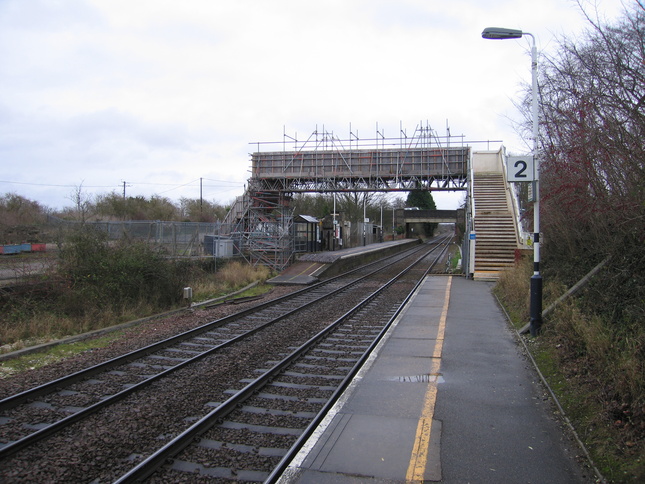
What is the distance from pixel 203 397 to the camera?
6.95 metres

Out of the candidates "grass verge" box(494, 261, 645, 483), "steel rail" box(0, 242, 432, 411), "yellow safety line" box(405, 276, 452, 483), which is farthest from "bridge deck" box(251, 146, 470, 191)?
"yellow safety line" box(405, 276, 452, 483)

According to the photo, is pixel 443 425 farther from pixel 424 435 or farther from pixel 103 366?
pixel 103 366

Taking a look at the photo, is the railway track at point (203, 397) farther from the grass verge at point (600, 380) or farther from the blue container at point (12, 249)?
the blue container at point (12, 249)

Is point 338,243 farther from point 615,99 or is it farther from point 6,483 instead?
point 6,483

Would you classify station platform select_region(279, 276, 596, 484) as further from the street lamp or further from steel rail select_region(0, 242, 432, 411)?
steel rail select_region(0, 242, 432, 411)

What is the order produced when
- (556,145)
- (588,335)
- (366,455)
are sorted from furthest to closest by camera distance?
(556,145), (588,335), (366,455)

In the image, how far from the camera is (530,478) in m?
4.19

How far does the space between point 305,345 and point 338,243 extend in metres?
32.5

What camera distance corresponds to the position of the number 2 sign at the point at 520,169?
9.39m

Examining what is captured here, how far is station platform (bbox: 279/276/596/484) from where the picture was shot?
4289mm

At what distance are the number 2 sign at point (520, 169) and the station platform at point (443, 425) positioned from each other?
323cm

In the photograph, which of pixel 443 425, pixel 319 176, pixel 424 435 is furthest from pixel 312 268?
pixel 424 435

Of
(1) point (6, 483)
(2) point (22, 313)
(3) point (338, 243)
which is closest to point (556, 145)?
(1) point (6, 483)

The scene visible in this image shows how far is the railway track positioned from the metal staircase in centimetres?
1092
